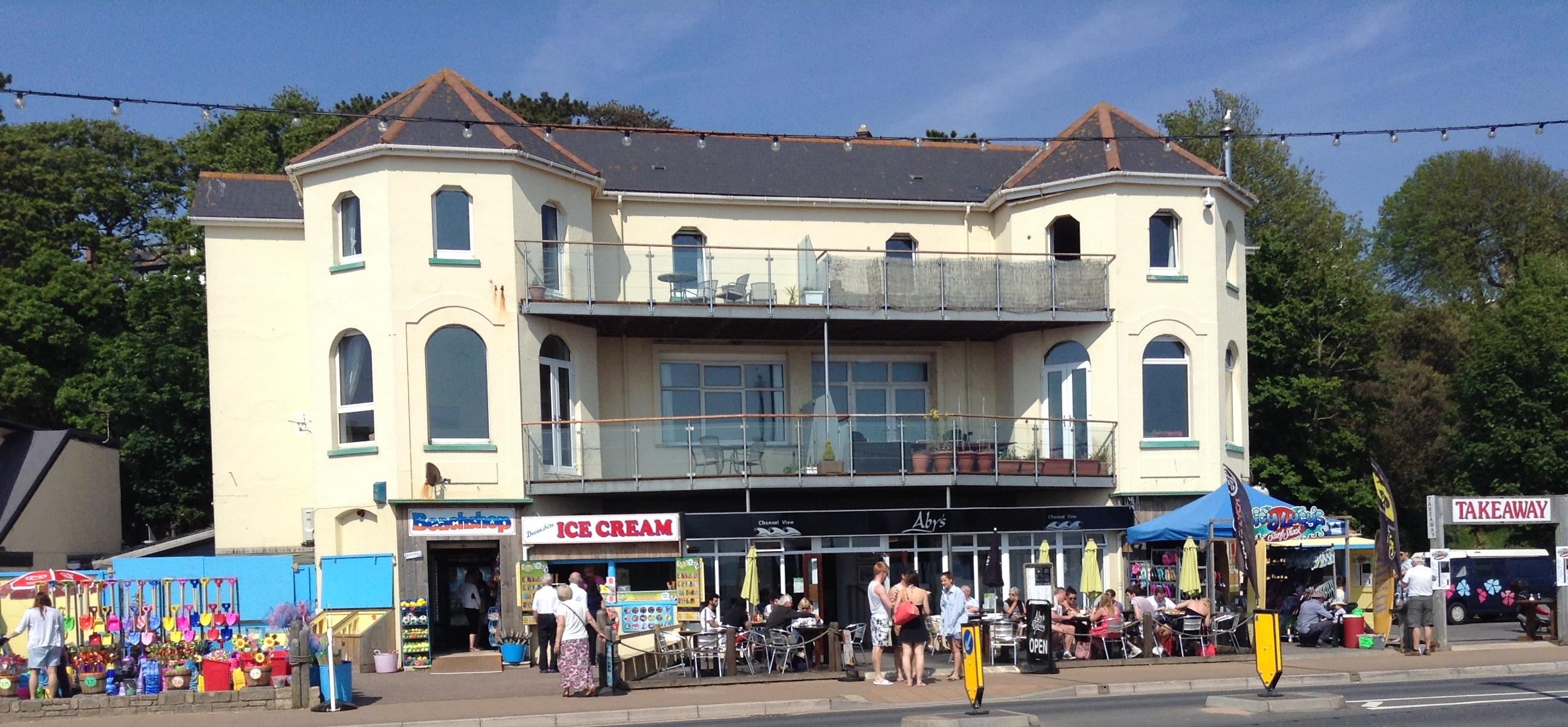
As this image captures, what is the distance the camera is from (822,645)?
71.6 feet

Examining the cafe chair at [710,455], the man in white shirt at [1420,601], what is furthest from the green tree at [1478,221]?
the cafe chair at [710,455]

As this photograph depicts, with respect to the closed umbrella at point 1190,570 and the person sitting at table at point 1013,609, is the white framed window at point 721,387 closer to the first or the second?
the person sitting at table at point 1013,609

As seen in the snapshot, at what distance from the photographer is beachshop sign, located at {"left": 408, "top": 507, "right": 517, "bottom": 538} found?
A: 2591 cm

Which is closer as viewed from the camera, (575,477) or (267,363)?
(575,477)

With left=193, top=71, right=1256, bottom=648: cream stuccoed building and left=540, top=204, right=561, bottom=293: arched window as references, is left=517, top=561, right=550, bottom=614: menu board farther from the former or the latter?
left=540, top=204, right=561, bottom=293: arched window

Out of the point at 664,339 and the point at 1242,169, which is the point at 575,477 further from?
the point at 1242,169

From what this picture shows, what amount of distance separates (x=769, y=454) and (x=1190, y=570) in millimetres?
7256

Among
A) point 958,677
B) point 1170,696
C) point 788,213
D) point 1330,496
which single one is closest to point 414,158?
point 788,213

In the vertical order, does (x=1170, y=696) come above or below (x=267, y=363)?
below

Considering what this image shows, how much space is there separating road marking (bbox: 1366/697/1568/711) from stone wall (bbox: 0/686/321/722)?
38.8 feet

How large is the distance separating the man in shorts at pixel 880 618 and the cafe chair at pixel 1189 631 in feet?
17.5

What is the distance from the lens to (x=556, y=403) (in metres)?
27.8

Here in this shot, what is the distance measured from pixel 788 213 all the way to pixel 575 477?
7.05 m

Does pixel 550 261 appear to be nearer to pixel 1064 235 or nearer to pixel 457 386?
pixel 457 386
